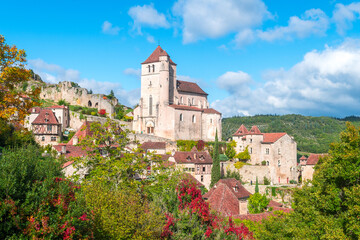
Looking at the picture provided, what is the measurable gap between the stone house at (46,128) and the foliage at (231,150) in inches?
1167

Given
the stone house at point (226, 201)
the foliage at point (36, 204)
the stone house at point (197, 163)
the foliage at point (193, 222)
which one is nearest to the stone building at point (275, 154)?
the stone house at point (197, 163)

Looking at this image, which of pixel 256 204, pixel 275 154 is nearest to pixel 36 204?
pixel 256 204

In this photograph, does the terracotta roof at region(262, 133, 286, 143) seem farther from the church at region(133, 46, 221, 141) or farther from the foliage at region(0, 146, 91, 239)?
the foliage at region(0, 146, 91, 239)

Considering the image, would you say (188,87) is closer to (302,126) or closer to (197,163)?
(197,163)

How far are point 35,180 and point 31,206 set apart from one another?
123cm

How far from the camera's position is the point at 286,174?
59375mm

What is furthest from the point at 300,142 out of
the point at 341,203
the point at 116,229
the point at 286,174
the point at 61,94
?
the point at 116,229

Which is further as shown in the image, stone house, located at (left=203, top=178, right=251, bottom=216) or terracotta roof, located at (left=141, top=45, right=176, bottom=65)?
terracotta roof, located at (left=141, top=45, right=176, bottom=65)

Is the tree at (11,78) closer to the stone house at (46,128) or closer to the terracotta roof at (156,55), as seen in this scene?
the stone house at (46,128)

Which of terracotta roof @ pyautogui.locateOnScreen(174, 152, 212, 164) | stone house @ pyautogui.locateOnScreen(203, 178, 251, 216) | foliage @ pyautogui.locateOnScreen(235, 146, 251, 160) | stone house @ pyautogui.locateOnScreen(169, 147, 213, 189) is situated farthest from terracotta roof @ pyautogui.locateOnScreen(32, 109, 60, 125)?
foliage @ pyautogui.locateOnScreen(235, 146, 251, 160)

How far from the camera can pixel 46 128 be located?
53656 mm

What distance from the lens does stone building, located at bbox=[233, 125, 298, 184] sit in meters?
58.6

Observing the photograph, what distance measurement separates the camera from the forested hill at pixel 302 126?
118 meters

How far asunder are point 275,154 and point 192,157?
15.6 metres
